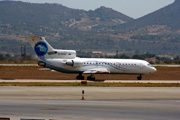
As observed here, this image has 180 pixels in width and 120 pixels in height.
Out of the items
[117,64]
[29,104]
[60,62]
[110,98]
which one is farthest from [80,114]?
[117,64]

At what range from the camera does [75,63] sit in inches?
2042

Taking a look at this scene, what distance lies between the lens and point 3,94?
108 feet

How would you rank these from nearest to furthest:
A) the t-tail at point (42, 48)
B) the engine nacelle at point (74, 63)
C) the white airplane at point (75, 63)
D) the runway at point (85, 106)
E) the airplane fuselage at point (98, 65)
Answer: the runway at point (85, 106) → the t-tail at point (42, 48) → the white airplane at point (75, 63) → the airplane fuselage at point (98, 65) → the engine nacelle at point (74, 63)

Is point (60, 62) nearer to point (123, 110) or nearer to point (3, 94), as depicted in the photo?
point (3, 94)

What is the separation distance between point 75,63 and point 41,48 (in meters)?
5.05

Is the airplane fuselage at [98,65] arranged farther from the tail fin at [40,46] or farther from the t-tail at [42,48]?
the tail fin at [40,46]

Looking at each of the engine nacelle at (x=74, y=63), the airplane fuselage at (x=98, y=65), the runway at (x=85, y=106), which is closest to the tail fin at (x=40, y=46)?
the airplane fuselage at (x=98, y=65)

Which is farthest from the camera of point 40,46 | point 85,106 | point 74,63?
point 74,63

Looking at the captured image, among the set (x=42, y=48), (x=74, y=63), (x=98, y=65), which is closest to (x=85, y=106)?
(x=42, y=48)

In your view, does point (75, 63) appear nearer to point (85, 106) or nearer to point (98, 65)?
point (98, 65)

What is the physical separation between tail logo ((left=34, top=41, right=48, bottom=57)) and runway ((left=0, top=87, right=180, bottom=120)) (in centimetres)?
1626

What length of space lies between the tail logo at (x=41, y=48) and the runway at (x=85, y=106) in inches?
640

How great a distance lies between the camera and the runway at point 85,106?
22073 millimetres

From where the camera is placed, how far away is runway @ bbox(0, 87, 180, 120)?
22073 millimetres
